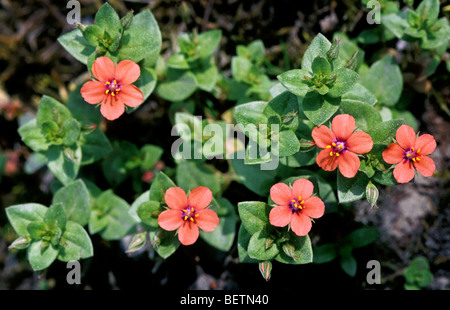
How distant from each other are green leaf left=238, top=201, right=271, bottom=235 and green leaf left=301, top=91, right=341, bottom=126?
841 millimetres

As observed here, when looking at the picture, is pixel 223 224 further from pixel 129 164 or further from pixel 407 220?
pixel 407 220

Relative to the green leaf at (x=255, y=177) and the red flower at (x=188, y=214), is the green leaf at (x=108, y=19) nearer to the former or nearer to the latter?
the red flower at (x=188, y=214)

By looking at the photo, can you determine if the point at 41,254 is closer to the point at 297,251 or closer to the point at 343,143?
the point at 297,251

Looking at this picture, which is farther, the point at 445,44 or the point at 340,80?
the point at 445,44

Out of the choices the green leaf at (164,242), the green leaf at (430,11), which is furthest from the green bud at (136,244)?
the green leaf at (430,11)

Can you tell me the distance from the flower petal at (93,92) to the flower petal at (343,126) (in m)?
1.90

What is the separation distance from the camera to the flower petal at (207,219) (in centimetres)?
324

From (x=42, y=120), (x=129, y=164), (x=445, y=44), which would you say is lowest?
(x=129, y=164)

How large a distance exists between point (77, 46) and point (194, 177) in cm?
169

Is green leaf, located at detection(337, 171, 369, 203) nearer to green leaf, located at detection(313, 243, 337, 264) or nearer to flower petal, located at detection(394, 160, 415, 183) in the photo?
flower petal, located at detection(394, 160, 415, 183)

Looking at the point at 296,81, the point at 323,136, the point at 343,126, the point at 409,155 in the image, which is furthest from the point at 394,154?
the point at 296,81

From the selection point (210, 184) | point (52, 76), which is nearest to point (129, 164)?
point (210, 184)

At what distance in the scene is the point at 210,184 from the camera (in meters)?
4.11
